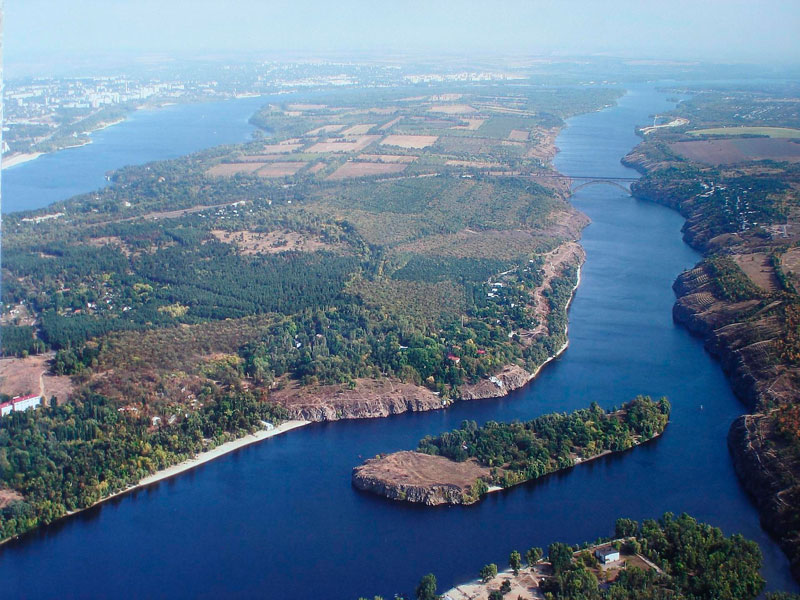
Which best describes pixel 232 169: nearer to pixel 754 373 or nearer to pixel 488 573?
pixel 754 373

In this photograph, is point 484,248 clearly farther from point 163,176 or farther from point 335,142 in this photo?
point 335,142

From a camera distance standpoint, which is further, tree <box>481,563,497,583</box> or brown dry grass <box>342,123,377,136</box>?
brown dry grass <box>342,123,377,136</box>

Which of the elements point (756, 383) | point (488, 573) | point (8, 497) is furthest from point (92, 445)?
point (756, 383)

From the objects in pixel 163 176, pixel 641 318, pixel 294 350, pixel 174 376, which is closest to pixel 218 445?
pixel 174 376

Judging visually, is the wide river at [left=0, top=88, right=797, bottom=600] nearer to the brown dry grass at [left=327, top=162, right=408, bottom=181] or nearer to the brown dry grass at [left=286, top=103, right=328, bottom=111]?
the brown dry grass at [left=327, top=162, right=408, bottom=181]

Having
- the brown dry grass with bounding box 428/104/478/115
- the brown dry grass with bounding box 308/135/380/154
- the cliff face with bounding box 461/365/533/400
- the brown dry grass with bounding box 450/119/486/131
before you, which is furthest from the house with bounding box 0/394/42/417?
the brown dry grass with bounding box 428/104/478/115

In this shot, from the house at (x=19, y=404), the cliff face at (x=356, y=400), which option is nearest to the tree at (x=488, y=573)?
the cliff face at (x=356, y=400)
